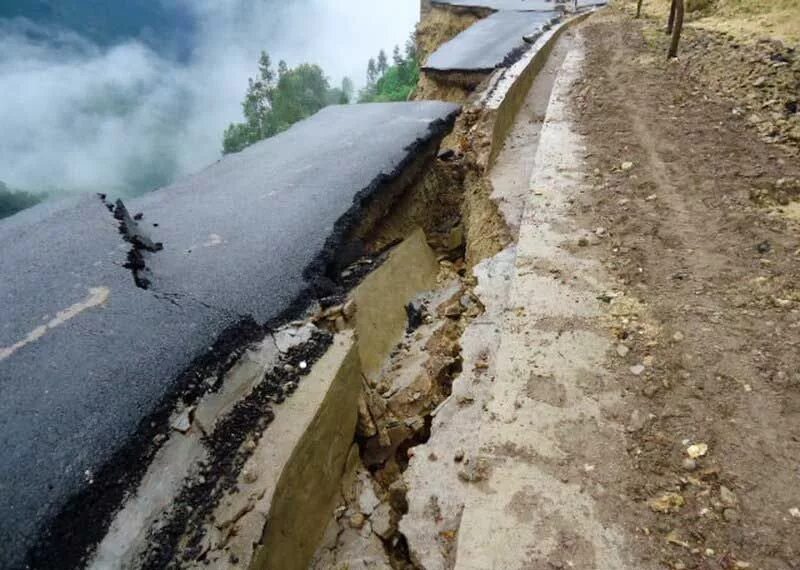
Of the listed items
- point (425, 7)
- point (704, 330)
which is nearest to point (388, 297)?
point (704, 330)

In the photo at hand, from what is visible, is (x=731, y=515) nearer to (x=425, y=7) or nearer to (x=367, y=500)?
(x=367, y=500)

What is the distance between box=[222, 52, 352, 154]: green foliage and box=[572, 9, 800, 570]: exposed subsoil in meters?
33.5

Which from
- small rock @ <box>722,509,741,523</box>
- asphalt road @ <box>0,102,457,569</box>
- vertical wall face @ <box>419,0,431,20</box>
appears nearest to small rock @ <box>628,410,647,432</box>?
small rock @ <box>722,509,741,523</box>

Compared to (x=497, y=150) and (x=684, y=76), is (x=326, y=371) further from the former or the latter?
(x=684, y=76)

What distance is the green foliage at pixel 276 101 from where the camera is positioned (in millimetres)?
36312

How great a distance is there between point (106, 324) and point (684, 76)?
25.2ft

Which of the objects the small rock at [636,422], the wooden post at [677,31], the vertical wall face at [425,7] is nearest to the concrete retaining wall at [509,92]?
the wooden post at [677,31]

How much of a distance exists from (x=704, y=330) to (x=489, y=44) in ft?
28.2

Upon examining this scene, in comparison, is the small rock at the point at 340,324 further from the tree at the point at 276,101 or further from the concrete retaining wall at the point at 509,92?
the tree at the point at 276,101

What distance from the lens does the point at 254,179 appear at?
14.7 ft

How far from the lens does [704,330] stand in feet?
8.79

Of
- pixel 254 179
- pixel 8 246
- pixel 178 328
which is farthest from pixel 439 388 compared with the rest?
pixel 8 246

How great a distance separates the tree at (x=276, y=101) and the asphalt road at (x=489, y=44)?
25.5 meters

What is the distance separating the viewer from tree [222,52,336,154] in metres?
36.3
